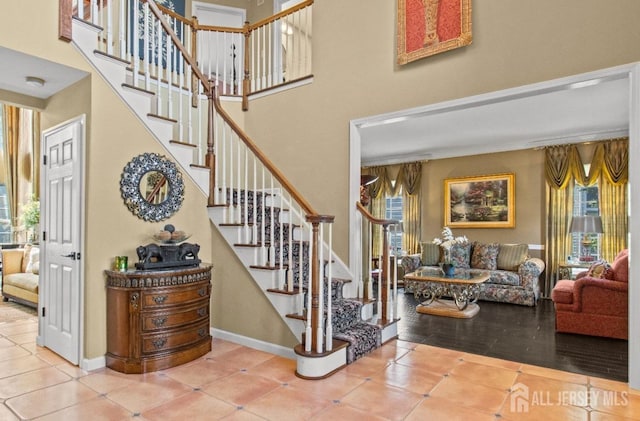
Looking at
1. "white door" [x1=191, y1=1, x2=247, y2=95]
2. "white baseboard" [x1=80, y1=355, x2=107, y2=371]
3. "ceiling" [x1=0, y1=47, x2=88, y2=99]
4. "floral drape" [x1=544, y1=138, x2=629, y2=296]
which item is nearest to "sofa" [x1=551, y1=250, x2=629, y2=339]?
"floral drape" [x1=544, y1=138, x2=629, y2=296]

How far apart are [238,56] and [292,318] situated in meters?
3.89

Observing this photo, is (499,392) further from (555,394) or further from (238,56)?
(238,56)

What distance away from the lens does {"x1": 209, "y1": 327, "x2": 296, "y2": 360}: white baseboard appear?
3.54m

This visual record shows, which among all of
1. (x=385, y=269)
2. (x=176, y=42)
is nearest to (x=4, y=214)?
(x=176, y=42)

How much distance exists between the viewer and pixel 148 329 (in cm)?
319

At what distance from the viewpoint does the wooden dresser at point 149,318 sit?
10.4 feet

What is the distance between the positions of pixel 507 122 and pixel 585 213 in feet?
7.47

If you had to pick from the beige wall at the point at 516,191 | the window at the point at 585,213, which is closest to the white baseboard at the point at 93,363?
the beige wall at the point at 516,191

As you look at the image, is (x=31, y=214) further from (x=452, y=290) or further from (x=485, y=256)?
(x=485, y=256)

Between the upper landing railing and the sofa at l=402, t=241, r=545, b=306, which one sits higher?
the upper landing railing

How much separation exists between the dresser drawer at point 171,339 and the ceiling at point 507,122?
280cm

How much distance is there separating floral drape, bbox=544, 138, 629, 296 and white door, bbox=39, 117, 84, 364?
6895 mm

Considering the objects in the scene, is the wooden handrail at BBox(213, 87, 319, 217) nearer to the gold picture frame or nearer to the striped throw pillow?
the gold picture frame

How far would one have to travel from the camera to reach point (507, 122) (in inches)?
226
